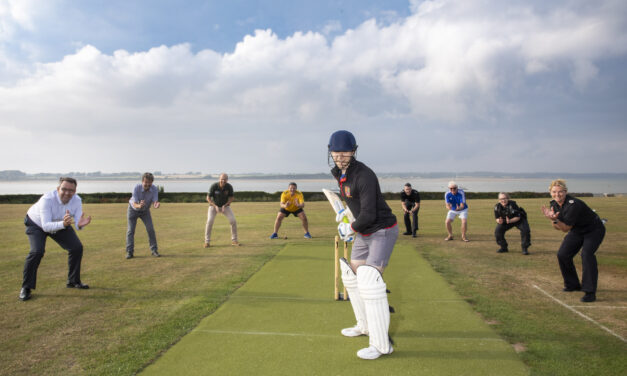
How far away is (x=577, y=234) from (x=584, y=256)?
0.40 metres

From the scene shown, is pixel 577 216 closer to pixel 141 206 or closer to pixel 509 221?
pixel 509 221

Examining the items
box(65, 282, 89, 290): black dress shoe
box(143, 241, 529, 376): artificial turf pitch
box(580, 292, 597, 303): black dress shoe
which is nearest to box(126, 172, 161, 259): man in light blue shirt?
box(65, 282, 89, 290): black dress shoe

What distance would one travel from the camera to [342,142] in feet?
12.3

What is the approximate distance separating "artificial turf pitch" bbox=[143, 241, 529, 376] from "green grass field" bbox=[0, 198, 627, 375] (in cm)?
20

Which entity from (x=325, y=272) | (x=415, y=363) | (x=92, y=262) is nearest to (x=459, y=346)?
(x=415, y=363)

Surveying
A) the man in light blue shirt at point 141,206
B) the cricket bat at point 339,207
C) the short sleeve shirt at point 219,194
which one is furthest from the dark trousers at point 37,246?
the cricket bat at point 339,207

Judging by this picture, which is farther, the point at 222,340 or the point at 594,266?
the point at 594,266

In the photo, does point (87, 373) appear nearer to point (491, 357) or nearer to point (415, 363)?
point (415, 363)

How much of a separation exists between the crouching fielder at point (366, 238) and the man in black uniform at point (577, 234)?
3696mm

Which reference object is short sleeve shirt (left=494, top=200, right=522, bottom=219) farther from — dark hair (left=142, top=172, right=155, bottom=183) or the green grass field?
dark hair (left=142, top=172, right=155, bottom=183)

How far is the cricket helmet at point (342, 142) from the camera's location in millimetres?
3727

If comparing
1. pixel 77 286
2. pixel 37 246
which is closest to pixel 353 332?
pixel 77 286

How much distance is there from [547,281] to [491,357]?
3987 mm

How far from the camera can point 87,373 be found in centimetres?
335
